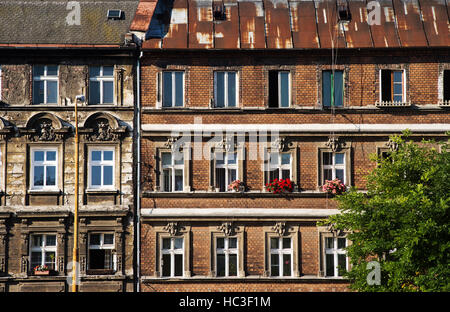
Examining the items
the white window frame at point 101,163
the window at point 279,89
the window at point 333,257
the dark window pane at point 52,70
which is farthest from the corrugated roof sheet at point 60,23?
the window at point 333,257

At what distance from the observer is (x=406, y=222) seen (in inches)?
823

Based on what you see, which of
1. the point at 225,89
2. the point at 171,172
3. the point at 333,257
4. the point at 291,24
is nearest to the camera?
the point at 333,257

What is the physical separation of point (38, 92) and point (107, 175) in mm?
4052

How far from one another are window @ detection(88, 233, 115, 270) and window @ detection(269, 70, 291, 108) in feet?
25.8

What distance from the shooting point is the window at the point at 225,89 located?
1064 inches

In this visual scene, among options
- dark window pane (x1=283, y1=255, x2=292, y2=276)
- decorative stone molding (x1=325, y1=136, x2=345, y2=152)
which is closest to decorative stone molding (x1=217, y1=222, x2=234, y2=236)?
dark window pane (x1=283, y1=255, x2=292, y2=276)

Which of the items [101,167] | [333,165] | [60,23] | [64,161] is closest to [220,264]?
[333,165]

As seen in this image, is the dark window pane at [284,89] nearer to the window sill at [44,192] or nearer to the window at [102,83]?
the window at [102,83]

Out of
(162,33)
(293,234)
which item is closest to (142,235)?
(293,234)

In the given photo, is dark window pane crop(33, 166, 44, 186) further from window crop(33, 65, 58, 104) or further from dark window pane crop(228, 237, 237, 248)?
dark window pane crop(228, 237, 237, 248)

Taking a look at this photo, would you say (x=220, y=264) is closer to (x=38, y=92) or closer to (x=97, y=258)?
(x=97, y=258)

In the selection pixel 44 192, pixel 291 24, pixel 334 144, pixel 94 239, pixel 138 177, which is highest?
pixel 291 24

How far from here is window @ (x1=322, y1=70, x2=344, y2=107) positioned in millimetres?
27000

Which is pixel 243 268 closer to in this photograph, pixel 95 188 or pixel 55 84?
pixel 95 188
